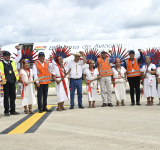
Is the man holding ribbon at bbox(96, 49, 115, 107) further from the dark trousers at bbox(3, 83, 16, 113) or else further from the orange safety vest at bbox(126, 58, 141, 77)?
the dark trousers at bbox(3, 83, 16, 113)

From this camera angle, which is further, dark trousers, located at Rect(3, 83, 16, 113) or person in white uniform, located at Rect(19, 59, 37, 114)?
person in white uniform, located at Rect(19, 59, 37, 114)

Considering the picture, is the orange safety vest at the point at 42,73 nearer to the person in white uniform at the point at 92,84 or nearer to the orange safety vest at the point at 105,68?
the person in white uniform at the point at 92,84

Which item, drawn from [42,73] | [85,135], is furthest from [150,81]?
[85,135]

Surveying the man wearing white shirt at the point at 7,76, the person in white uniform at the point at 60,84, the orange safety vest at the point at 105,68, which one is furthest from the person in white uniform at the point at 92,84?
the man wearing white shirt at the point at 7,76

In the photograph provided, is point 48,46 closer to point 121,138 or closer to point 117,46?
point 117,46

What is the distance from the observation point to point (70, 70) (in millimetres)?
8156

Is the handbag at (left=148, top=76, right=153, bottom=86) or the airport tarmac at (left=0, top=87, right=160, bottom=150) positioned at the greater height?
the handbag at (left=148, top=76, right=153, bottom=86)

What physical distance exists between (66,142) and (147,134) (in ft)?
4.63

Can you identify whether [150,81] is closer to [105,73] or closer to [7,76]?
[105,73]

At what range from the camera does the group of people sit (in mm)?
7398

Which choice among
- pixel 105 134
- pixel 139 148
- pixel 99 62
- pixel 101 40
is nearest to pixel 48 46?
pixel 101 40

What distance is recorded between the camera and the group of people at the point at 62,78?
7398mm

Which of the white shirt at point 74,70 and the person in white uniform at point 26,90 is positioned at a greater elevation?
the white shirt at point 74,70

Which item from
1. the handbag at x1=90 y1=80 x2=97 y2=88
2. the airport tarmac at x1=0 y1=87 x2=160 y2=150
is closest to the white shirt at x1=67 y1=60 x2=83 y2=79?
the handbag at x1=90 y1=80 x2=97 y2=88
